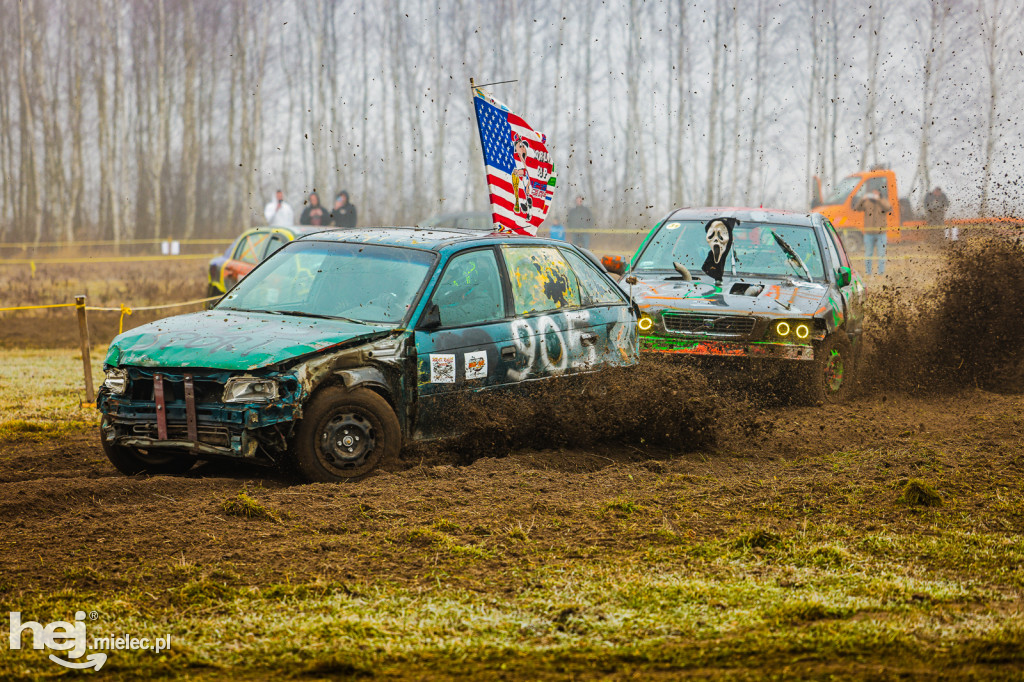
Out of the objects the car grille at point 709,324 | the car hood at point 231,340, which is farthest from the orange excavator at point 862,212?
the car hood at point 231,340

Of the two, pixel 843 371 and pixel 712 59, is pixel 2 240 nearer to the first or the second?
pixel 712 59

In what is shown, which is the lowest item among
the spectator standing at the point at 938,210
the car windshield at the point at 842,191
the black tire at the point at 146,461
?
the black tire at the point at 146,461

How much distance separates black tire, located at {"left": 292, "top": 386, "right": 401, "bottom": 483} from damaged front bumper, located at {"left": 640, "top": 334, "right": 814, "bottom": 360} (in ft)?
12.4

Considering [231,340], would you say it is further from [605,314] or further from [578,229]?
[578,229]

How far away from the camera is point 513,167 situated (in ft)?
34.9

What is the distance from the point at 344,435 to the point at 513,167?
496cm

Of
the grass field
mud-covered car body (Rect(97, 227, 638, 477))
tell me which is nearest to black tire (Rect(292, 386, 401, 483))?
mud-covered car body (Rect(97, 227, 638, 477))

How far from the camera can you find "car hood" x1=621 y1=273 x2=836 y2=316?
9.60m

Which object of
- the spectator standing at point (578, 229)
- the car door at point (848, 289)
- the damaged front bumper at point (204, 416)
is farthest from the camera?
the spectator standing at point (578, 229)

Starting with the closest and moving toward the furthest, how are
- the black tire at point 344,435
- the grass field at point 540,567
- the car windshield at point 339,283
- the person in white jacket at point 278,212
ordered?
the grass field at point 540,567 → the black tire at point 344,435 → the car windshield at point 339,283 → the person in white jacket at point 278,212

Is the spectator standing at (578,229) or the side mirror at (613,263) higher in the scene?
the spectator standing at (578,229)

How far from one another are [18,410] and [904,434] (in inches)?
305

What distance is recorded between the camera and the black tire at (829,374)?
9.63m

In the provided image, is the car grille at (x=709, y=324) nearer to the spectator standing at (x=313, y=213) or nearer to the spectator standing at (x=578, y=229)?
the spectator standing at (x=313, y=213)
